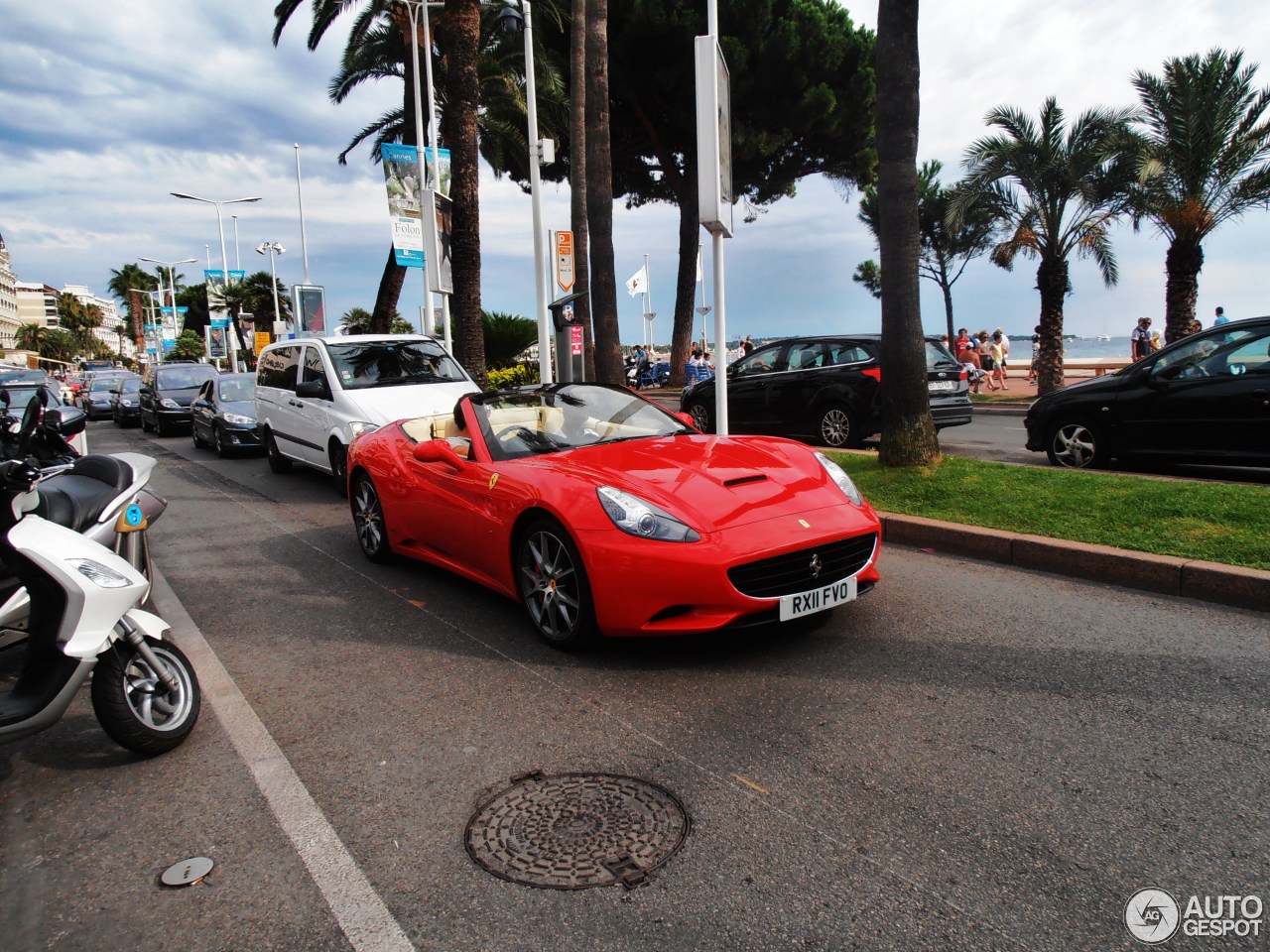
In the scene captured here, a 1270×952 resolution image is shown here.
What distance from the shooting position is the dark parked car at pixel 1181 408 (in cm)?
801

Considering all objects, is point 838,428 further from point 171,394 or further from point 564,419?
point 171,394

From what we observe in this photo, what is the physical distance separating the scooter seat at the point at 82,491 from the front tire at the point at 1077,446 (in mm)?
8517

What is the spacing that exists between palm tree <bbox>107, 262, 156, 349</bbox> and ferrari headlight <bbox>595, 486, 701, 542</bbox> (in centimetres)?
11582

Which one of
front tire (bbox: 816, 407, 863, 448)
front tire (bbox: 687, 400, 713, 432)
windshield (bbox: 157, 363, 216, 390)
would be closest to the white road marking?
front tire (bbox: 816, 407, 863, 448)

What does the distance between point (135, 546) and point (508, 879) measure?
3.03 m

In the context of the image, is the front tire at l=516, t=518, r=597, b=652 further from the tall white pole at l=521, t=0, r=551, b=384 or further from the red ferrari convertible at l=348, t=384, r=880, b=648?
the tall white pole at l=521, t=0, r=551, b=384

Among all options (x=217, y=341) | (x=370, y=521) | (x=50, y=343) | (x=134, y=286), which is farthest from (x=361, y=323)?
(x=50, y=343)

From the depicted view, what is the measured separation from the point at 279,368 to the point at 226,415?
355cm

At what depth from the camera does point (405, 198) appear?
18.8 metres

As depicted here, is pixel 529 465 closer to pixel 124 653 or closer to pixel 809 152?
pixel 124 653

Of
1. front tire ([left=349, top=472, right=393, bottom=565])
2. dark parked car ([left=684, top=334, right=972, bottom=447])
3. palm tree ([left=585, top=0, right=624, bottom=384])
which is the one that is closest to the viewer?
front tire ([left=349, top=472, right=393, bottom=565])

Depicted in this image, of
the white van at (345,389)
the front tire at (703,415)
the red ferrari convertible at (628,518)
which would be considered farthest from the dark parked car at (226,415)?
the red ferrari convertible at (628,518)

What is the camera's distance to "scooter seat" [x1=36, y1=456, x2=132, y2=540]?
415 centimetres

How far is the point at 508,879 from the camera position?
2.65 meters
